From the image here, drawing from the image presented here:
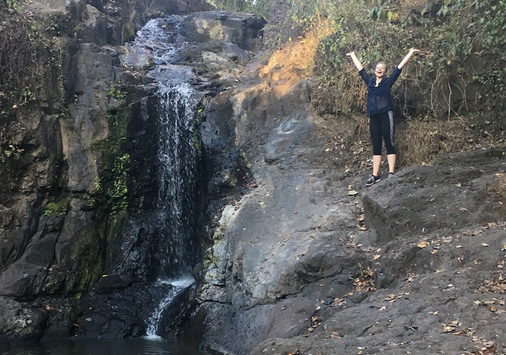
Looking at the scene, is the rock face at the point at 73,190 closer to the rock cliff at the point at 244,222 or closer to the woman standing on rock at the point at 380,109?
the rock cliff at the point at 244,222

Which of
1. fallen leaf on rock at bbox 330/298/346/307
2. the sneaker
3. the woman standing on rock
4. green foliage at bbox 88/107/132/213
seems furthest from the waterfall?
the woman standing on rock

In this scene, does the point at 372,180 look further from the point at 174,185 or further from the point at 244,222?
the point at 174,185

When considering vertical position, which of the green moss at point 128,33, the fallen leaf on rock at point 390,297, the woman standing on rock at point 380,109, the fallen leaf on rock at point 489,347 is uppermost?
the green moss at point 128,33

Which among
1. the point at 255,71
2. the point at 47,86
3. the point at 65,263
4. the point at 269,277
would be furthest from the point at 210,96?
the point at 269,277

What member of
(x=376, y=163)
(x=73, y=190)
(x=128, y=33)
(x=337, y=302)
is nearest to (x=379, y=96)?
(x=376, y=163)

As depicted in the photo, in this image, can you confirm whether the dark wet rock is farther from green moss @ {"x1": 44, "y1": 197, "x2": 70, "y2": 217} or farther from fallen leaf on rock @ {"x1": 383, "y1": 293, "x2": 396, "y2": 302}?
fallen leaf on rock @ {"x1": 383, "y1": 293, "x2": 396, "y2": 302}

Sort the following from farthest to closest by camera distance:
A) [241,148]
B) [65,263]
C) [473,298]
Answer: [241,148]
[65,263]
[473,298]

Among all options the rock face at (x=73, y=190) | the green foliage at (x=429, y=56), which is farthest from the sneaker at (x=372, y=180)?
the rock face at (x=73, y=190)

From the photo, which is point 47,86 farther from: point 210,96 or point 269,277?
point 269,277

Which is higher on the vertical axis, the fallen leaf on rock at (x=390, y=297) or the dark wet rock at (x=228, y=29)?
the dark wet rock at (x=228, y=29)

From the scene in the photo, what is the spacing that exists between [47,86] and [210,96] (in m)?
4.15

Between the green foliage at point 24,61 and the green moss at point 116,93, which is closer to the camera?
the green foliage at point 24,61

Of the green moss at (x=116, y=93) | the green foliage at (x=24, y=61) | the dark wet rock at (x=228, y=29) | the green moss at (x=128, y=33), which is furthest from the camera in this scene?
the dark wet rock at (x=228, y=29)

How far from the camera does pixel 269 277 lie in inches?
265
